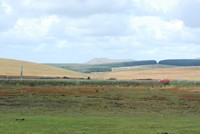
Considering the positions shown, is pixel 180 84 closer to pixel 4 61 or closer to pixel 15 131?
pixel 15 131

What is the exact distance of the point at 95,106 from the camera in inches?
1893

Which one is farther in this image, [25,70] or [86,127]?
[25,70]

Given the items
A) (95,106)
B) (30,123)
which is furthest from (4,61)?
(30,123)

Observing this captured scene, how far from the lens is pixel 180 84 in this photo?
4082 inches

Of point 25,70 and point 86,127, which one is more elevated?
point 25,70

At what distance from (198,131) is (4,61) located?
173m

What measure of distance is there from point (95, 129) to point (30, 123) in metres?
4.66

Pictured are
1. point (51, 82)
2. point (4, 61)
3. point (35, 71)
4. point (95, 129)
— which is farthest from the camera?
point (4, 61)

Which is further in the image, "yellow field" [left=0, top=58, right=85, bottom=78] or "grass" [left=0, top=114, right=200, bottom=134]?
"yellow field" [left=0, top=58, right=85, bottom=78]

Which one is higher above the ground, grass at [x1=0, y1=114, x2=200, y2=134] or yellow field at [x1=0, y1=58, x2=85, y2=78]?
yellow field at [x1=0, y1=58, x2=85, y2=78]

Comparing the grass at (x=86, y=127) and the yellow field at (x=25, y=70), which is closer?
the grass at (x=86, y=127)

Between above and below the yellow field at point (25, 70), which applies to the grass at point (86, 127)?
below

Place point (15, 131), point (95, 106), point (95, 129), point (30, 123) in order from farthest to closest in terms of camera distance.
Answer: point (95, 106), point (30, 123), point (95, 129), point (15, 131)

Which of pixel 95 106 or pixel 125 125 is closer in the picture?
pixel 125 125
